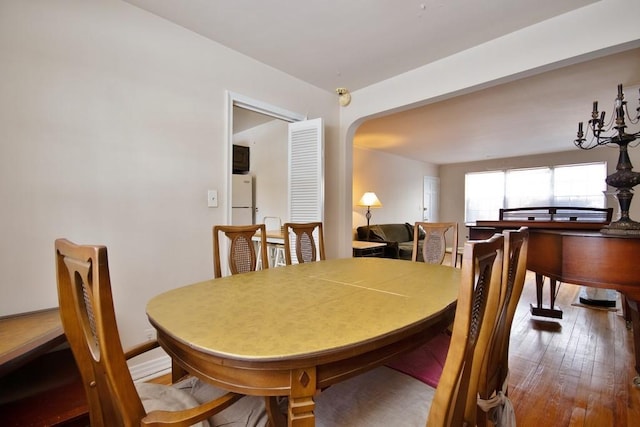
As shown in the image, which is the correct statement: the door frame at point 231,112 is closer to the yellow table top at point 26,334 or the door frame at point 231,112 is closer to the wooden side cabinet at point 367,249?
the yellow table top at point 26,334

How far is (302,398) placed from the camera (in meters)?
0.78

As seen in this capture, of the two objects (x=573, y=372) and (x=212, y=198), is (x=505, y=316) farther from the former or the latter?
(x=212, y=198)

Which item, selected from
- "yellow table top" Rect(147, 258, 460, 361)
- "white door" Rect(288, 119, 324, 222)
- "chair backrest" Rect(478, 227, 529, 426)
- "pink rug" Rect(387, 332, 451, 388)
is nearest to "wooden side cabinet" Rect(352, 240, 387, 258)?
"white door" Rect(288, 119, 324, 222)

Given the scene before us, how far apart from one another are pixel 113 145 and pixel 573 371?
3580 millimetres

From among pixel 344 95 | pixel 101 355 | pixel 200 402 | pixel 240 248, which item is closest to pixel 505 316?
pixel 200 402

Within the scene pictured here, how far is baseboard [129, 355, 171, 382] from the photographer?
6.38ft

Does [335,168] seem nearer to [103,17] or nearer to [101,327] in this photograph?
[103,17]

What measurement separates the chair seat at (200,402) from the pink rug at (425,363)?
50cm

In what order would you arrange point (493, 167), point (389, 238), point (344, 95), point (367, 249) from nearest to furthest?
1. point (344, 95)
2. point (367, 249)
3. point (389, 238)
4. point (493, 167)

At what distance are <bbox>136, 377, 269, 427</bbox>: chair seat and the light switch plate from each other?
4.79ft

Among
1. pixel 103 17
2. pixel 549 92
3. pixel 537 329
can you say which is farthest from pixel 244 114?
pixel 537 329

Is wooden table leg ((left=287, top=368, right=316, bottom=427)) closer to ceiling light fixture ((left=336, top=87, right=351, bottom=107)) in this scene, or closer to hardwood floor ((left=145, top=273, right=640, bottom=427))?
hardwood floor ((left=145, top=273, right=640, bottom=427))

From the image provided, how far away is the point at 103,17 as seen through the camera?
71.8 inches

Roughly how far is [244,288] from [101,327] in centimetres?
75
